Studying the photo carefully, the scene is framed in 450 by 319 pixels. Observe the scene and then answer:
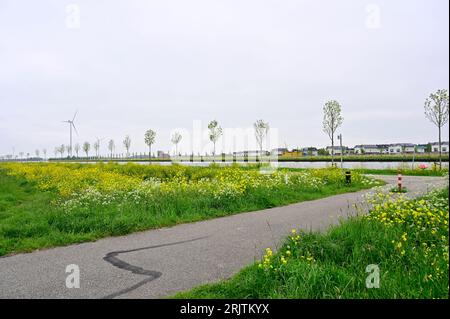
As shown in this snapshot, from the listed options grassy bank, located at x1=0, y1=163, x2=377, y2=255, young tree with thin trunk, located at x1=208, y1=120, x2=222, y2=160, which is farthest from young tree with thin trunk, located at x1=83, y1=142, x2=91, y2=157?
grassy bank, located at x1=0, y1=163, x2=377, y2=255

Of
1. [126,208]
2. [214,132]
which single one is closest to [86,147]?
[214,132]

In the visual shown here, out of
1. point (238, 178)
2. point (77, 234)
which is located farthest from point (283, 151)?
point (77, 234)

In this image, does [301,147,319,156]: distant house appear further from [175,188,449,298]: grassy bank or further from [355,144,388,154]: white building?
[175,188,449,298]: grassy bank

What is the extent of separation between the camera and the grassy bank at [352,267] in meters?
3.48

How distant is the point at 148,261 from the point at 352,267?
3.28m

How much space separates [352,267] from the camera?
4.17 metres

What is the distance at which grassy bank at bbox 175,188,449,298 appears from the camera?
3.48m

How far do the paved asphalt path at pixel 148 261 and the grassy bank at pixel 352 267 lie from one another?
2.17ft

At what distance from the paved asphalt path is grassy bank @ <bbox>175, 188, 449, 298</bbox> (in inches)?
26.0

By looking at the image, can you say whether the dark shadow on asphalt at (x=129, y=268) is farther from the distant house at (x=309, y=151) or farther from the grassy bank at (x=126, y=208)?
the distant house at (x=309, y=151)

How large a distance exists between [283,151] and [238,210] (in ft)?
291

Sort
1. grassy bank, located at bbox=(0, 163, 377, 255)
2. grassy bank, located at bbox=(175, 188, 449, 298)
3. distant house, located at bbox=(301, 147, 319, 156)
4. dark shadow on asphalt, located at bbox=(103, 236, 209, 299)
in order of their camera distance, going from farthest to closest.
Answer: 1. distant house, located at bbox=(301, 147, 319, 156)
2. grassy bank, located at bbox=(0, 163, 377, 255)
3. dark shadow on asphalt, located at bbox=(103, 236, 209, 299)
4. grassy bank, located at bbox=(175, 188, 449, 298)

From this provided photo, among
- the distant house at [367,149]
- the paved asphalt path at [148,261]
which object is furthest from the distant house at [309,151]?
the paved asphalt path at [148,261]
